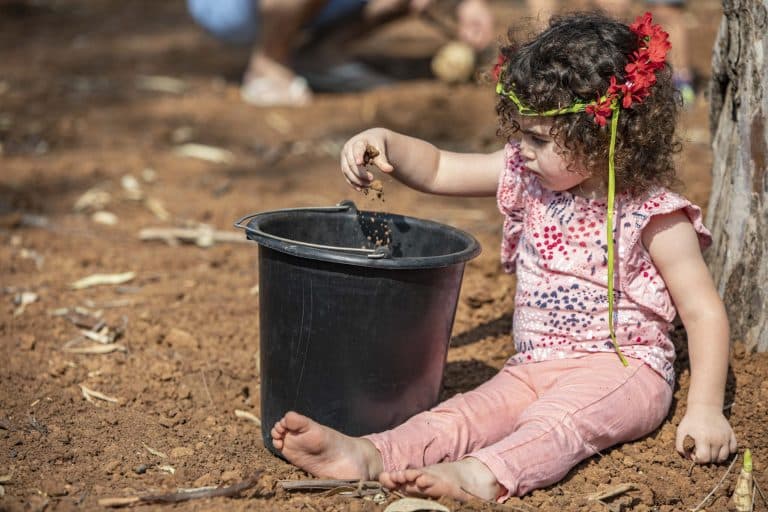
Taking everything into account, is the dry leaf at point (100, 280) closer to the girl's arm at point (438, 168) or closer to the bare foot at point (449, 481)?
the girl's arm at point (438, 168)

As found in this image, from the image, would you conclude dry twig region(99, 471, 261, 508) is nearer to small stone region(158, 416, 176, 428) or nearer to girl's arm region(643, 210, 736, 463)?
small stone region(158, 416, 176, 428)

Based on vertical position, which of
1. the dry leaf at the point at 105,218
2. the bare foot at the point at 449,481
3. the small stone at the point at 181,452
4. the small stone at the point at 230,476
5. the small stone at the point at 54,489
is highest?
the dry leaf at the point at 105,218

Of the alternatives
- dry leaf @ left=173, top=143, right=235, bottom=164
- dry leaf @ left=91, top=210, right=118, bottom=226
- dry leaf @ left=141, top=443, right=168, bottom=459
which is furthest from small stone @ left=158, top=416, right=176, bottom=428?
dry leaf @ left=173, top=143, right=235, bottom=164

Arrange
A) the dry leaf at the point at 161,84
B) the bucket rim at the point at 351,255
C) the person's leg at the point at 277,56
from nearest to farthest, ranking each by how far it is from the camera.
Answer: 1. the bucket rim at the point at 351,255
2. the person's leg at the point at 277,56
3. the dry leaf at the point at 161,84

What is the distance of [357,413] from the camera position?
8.48 feet

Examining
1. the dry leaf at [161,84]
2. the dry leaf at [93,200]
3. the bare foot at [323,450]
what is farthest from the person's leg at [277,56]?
the bare foot at [323,450]

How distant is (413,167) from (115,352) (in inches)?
50.3

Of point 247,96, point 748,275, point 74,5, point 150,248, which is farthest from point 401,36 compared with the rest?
point 748,275

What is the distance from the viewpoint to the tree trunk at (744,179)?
113 inches

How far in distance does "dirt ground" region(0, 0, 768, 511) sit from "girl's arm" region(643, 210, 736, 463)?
0.08 metres

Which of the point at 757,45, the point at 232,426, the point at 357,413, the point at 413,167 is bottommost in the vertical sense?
the point at 232,426

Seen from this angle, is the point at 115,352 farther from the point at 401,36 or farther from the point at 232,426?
the point at 401,36

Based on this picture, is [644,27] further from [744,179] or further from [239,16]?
[239,16]

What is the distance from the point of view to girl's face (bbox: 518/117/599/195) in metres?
2.63
